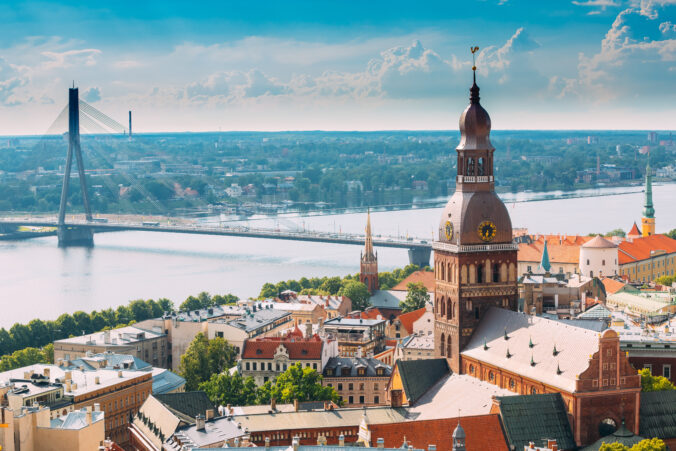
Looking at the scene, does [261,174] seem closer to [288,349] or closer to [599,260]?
[599,260]

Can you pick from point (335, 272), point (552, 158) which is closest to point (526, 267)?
point (335, 272)

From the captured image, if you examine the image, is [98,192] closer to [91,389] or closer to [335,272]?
[335,272]

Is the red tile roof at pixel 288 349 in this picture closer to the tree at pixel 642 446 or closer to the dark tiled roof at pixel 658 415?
the dark tiled roof at pixel 658 415

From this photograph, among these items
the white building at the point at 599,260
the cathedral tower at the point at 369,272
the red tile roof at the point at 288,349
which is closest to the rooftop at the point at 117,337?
the red tile roof at the point at 288,349

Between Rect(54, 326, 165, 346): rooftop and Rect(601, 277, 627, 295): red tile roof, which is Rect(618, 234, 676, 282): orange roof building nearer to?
Rect(601, 277, 627, 295): red tile roof

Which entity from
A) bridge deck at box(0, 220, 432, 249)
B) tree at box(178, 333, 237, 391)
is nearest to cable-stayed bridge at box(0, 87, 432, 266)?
bridge deck at box(0, 220, 432, 249)
